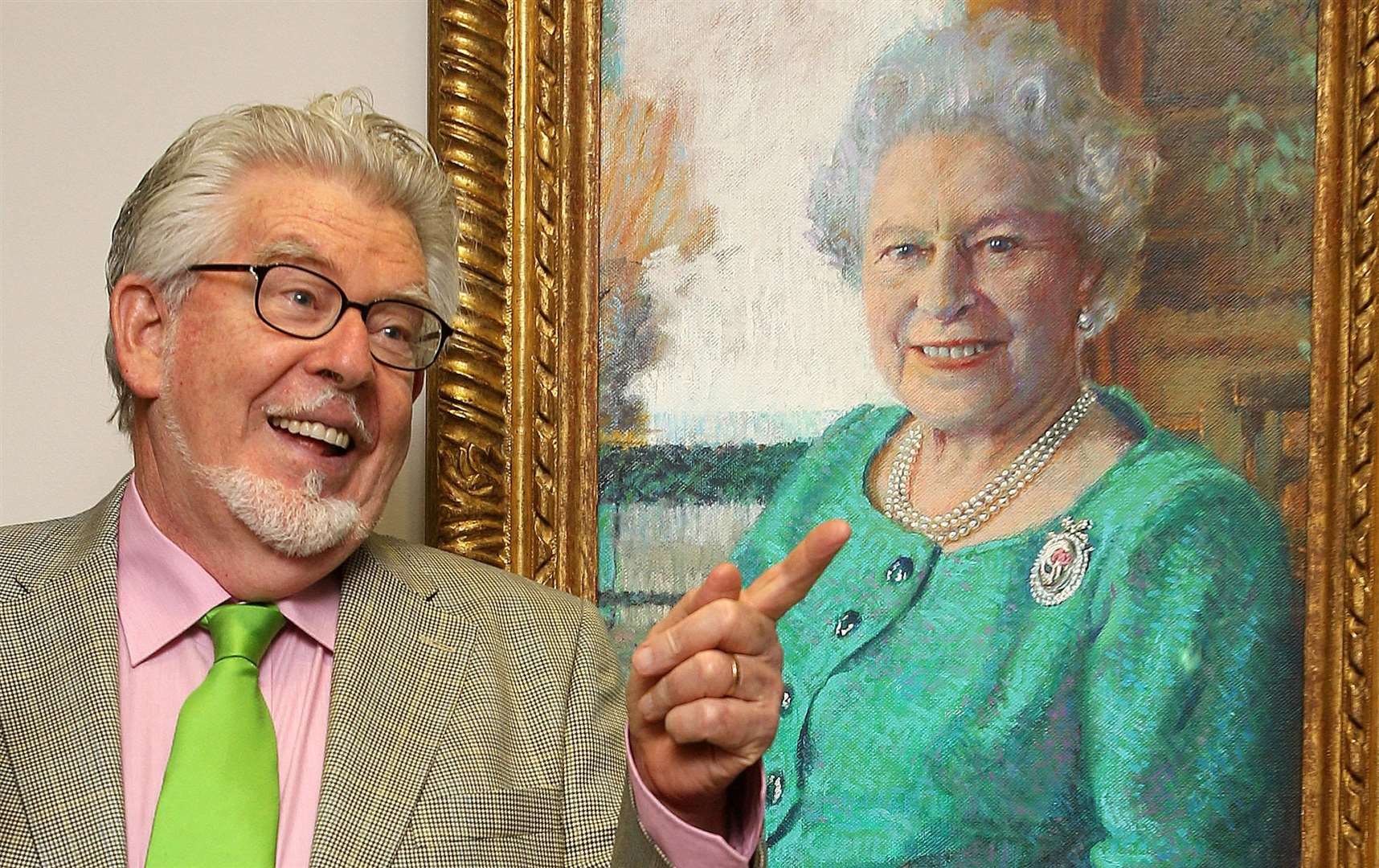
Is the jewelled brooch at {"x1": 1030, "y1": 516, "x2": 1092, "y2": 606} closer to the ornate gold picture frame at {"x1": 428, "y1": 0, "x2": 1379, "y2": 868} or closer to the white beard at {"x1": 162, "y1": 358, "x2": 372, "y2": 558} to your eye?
the ornate gold picture frame at {"x1": 428, "y1": 0, "x2": 1379, "y2": 868}

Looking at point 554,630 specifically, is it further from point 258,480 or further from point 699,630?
point 699,630

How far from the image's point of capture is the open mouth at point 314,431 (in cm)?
165

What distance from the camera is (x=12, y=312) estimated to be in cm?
212

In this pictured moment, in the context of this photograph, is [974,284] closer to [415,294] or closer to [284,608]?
[415,294]

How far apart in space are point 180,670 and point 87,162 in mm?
904

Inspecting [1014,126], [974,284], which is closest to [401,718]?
[974,284]

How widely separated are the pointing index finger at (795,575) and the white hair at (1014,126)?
2.30 ft

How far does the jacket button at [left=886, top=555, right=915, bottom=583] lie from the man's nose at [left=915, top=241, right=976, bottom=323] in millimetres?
316

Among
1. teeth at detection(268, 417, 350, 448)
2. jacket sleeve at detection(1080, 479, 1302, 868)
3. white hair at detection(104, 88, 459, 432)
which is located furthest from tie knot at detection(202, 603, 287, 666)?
jacket sleeve at detection(1080, 479, 1302, 868)

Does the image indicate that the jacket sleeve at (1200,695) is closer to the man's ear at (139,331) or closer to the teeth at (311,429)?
the teeth at (311,429)

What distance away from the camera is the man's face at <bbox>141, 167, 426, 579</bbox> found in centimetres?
163

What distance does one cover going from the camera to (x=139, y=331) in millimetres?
1710

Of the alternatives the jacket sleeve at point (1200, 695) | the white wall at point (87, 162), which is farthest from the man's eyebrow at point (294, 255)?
the jacket sleeve at point (1200, 695)

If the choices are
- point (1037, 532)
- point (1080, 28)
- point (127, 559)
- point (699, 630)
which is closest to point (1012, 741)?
point (1037, 532)
